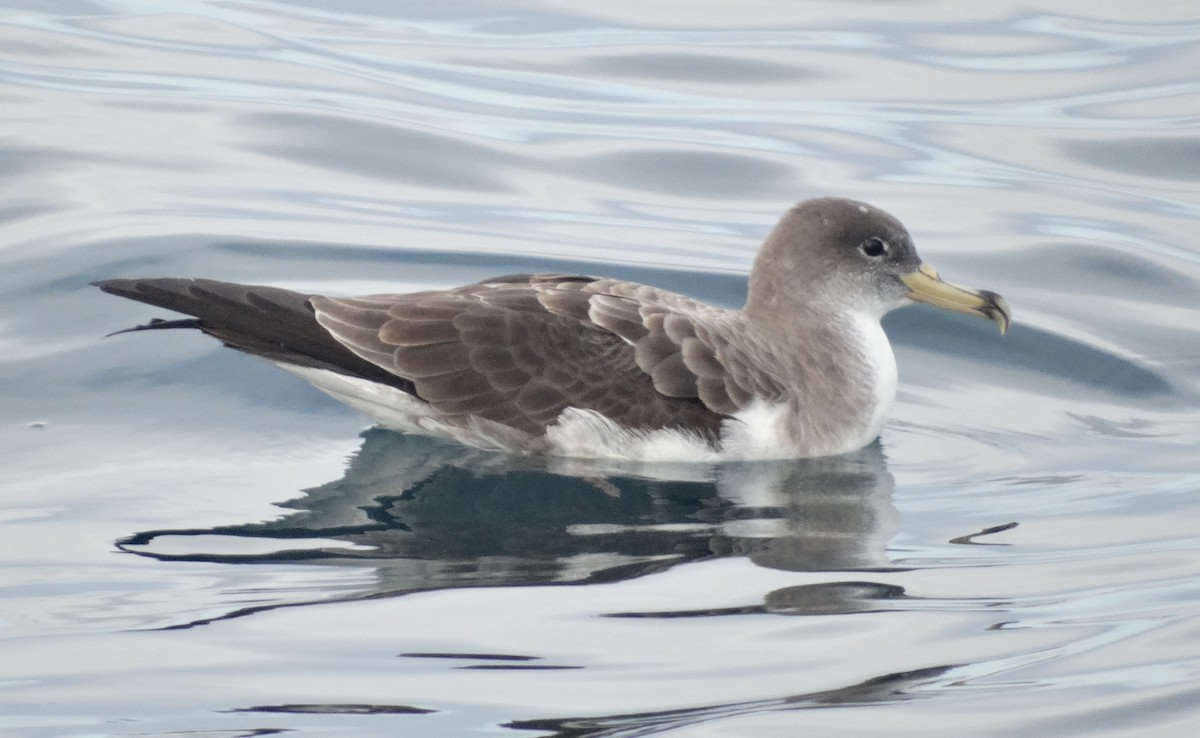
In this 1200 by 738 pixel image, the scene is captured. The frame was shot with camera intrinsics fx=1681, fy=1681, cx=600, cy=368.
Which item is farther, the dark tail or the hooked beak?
the hooked beak

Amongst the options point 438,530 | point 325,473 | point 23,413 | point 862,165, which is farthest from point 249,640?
point 862,165

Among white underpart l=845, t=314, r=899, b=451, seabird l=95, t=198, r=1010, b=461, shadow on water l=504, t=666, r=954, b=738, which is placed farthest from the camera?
white underpart l=845, t=314, r=899, b=451

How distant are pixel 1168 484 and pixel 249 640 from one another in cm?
393

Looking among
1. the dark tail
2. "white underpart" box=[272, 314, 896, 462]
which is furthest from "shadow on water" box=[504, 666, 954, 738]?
the dark tail

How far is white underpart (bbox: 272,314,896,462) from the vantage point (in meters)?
6.98

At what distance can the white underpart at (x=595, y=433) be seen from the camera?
22.9 ft

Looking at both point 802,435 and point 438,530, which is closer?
point 438,530

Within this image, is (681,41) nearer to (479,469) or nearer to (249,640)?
(479,469)

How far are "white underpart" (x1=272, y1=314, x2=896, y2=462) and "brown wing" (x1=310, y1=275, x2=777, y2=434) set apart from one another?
51 mm

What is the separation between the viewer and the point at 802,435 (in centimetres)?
719

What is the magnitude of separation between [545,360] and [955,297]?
79.8 inches

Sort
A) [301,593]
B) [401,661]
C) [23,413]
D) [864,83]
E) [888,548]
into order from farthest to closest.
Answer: [864,83], [23,413], [888,548], [301,593], [401,661]

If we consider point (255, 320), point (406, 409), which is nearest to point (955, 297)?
point (406, 409)

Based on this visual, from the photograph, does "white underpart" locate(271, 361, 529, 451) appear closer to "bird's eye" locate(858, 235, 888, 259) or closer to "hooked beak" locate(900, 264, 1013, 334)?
"bird's eye" locate(858, 235, 888, 259)
